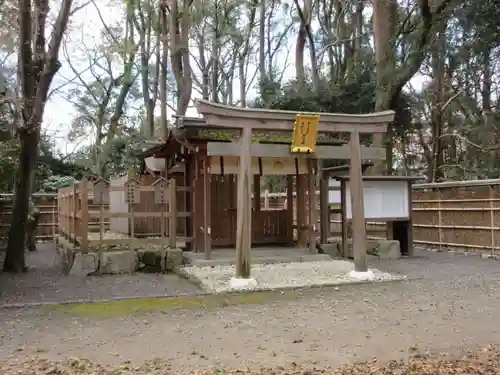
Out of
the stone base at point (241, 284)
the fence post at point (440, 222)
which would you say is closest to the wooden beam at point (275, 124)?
the stone base at point (241, 284)

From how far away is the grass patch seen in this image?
6964 millimetres

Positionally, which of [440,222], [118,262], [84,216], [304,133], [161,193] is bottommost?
[118,262]

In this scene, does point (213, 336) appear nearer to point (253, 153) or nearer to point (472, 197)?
point (253, 153)

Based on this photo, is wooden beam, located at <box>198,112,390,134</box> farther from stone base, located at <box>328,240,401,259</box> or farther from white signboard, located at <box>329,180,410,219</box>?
stone base, located at <box>328,240,401,259</box>

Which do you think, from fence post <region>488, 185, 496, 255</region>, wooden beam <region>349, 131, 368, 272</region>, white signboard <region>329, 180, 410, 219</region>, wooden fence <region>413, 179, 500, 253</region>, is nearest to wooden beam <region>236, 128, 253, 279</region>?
wooden beam <region>349, 131, 368, 272</region>

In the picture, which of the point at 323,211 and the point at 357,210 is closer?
the point at 357,210

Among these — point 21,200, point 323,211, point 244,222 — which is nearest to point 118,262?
point 21,200

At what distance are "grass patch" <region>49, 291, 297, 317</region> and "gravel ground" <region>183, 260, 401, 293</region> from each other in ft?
1.21

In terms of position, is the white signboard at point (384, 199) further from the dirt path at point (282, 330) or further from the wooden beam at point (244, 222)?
the wooden beam at point (244, 222)

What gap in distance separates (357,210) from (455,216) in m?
5.56

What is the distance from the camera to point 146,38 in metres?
23.6

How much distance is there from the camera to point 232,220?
12141mm

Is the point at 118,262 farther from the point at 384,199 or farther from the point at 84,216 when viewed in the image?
the point at 384,199

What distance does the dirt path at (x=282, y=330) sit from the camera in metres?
4.90
